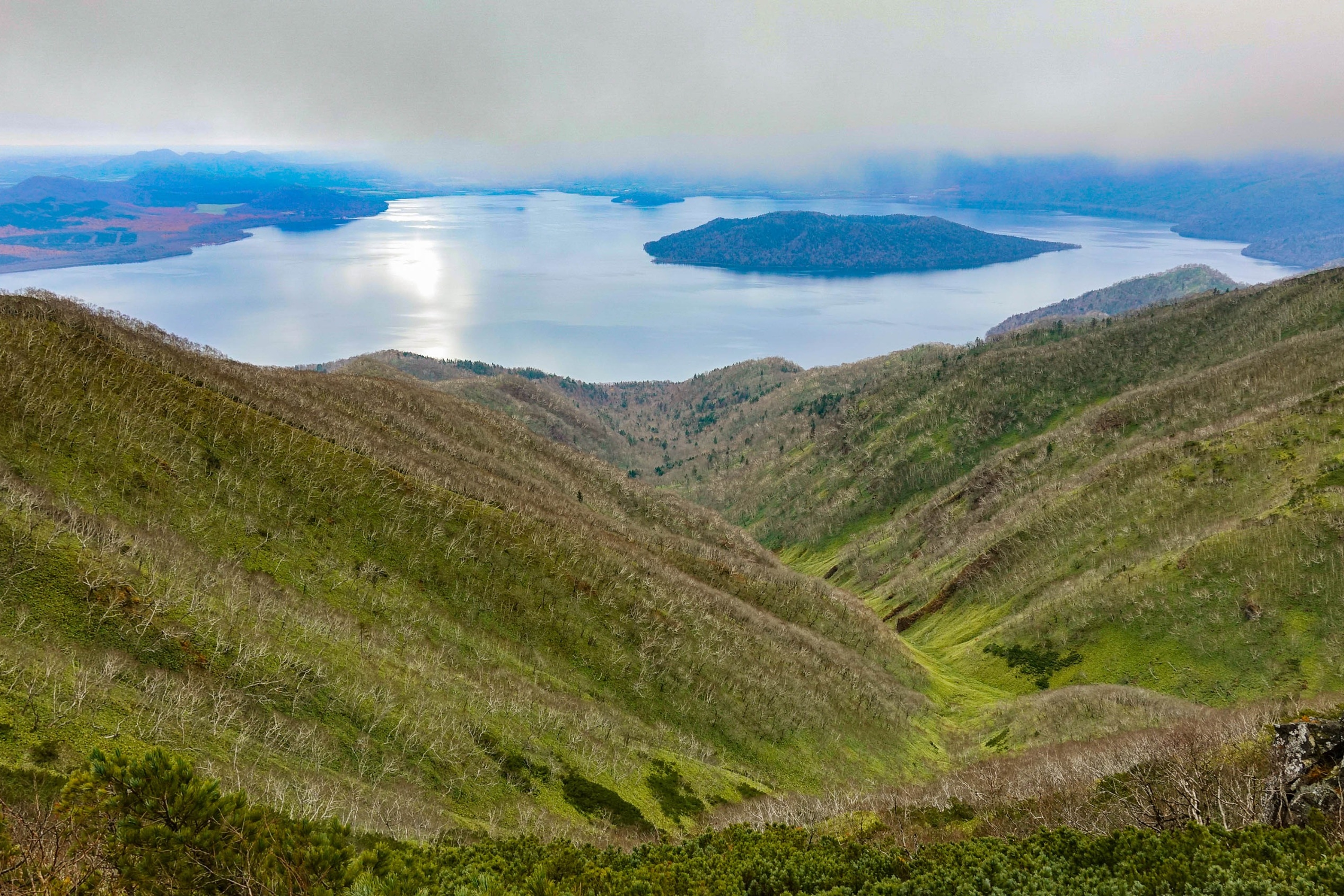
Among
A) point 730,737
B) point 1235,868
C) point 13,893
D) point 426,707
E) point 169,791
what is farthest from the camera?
point 730,737

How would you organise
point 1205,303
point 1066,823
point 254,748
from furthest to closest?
1. point 1205,303
2. point 1066,823
3. point 254,748

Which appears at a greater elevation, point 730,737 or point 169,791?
point 169,791

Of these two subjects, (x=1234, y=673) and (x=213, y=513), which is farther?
(x=1234, y=673)

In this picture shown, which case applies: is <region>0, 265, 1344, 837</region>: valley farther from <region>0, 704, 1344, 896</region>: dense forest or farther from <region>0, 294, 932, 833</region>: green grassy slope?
<region>0, 704, 1344, 896</region>: dense forest

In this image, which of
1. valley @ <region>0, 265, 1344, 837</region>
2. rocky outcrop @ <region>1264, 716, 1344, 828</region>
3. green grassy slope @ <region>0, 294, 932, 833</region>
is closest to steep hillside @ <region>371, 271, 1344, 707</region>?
valley @ <region>0, 265, 1344, 837</region>

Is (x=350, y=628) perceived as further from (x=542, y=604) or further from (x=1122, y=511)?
(x=1122, y=511)

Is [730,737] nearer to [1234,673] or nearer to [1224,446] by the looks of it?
[1234,673]

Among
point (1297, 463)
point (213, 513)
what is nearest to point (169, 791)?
point (213, 513)
